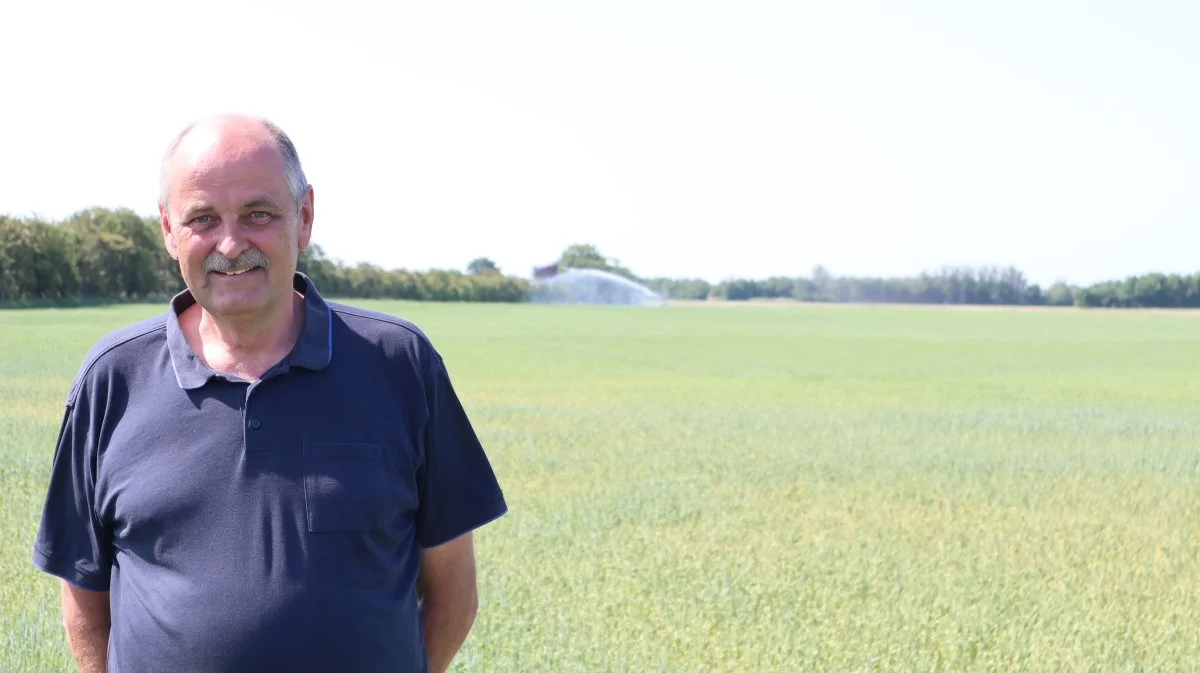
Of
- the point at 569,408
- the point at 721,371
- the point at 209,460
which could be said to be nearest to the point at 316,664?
the point at 209,460

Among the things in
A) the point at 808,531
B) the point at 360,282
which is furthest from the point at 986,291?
the point at 808,531

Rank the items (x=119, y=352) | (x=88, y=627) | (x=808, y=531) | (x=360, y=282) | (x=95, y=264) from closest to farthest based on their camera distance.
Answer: (x=119, y=352) → (x=88, y=627) → (x=808, y=531) → (x=95, y=264) → (x=360, y=282)

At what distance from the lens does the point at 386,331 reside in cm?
287

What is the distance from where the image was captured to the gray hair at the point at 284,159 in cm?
277

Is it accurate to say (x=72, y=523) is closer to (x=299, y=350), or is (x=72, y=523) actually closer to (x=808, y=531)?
(x=299, y=350)

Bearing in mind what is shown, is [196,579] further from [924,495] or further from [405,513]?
[924,495]

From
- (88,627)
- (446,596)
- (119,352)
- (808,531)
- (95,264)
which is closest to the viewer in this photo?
(119,352)

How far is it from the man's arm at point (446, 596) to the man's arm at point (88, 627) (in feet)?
2.68

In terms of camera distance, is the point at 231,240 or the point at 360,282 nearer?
the point at 231,240

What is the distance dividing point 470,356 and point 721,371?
330 inches

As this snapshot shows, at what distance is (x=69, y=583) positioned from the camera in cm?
303

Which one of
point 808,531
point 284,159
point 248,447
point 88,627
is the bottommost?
point 808,531

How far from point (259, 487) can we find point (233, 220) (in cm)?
63

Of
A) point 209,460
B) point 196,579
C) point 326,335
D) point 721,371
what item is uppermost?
point 326,335
